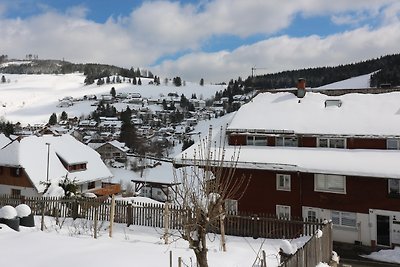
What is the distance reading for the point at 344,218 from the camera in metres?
21.7

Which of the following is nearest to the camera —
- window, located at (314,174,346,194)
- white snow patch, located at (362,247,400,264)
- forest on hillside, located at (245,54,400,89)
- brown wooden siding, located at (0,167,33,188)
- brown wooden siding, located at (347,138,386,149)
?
white snow patch, located at (362,247,400,264)

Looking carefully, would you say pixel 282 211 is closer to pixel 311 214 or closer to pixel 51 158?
pixel 311 214

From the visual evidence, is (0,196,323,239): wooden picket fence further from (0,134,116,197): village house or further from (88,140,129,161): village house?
(88,140,129,161): village house

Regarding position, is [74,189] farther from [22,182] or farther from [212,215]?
[212,215]

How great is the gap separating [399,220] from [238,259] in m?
11.7

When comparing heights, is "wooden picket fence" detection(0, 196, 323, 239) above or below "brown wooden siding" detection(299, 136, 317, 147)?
below

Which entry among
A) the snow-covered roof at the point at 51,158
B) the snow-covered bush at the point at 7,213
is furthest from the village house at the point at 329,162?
the snow-covered roof at the point at 51,158

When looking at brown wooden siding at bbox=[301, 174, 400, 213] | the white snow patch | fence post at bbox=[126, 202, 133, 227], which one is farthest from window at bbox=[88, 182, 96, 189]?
the white snow patch

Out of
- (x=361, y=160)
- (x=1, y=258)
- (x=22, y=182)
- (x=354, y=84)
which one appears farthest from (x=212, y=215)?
(x=354, y=84)

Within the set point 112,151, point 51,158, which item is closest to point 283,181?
Answer: point 51,158

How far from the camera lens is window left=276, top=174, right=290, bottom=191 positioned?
75.8ft

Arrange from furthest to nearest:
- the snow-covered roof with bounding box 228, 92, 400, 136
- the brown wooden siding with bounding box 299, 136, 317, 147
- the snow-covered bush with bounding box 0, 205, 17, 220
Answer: the brown wooden siding with bounding box 299, 136, 317, 147 < the snow-covered roof with bounding box 228, 92, 400, 136 < the snow-covered bush with bounding box 0, 205, 17, 220

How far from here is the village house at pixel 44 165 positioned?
3791 centimetres

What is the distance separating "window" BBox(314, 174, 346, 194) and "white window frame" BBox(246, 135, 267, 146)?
487 cm
